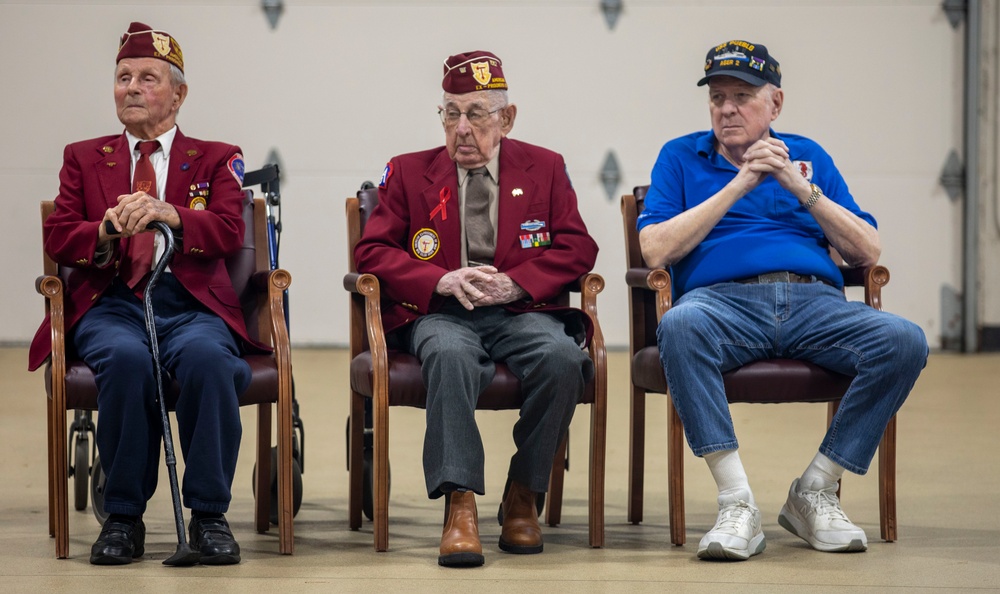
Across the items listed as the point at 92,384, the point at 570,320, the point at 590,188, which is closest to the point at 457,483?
the point at 570,320

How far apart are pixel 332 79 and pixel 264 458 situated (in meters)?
4.02

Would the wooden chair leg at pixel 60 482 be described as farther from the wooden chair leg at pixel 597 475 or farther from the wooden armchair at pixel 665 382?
the wooden armchair at pixel 665 382

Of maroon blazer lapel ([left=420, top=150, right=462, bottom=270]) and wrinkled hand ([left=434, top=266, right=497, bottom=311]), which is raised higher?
maroon blazer lapel ([left=420, top=150, right=462, bottom=270])

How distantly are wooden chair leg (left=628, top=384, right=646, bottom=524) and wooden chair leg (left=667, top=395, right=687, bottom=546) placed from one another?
0.27m

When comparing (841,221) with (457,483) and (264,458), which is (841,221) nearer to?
(457,483)

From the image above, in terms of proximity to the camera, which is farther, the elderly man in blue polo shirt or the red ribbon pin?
the red ribbon pin

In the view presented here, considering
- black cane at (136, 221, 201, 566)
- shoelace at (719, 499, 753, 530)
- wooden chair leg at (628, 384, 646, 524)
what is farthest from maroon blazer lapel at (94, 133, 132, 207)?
shoelace at (719, 499, 753, 530)

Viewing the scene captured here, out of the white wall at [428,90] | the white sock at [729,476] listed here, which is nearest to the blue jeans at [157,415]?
the white sock at [729,476]

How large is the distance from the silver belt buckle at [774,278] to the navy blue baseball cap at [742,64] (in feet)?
1.64

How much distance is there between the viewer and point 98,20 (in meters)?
6.93

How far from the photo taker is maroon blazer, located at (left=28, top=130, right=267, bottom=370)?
3092 millimetres

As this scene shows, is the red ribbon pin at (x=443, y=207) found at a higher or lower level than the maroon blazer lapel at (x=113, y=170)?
lower

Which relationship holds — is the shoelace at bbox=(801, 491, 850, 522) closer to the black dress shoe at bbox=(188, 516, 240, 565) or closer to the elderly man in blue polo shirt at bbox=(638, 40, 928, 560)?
the elderly man in blue polo shirt at bbox=(638, 40, 928, 560)

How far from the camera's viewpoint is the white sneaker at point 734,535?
291 cm
